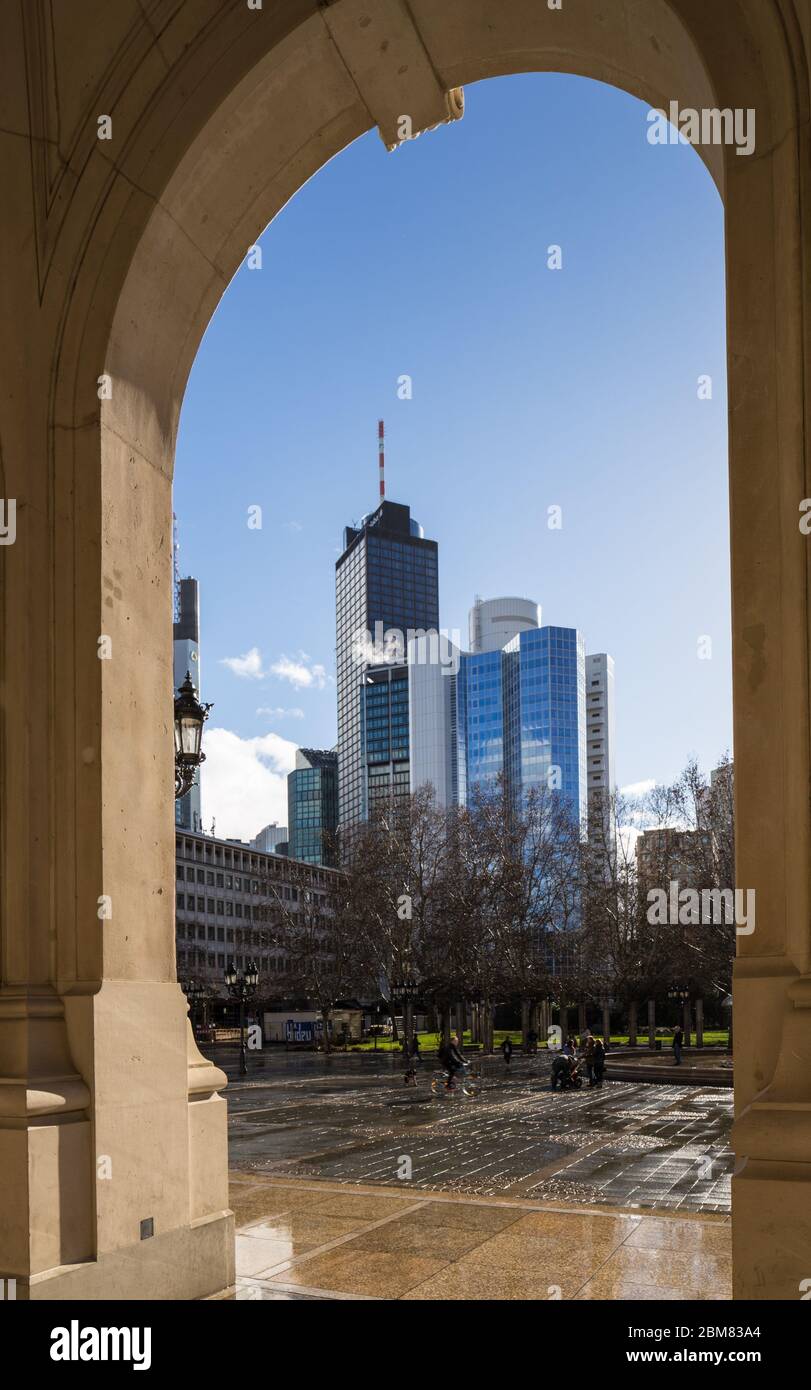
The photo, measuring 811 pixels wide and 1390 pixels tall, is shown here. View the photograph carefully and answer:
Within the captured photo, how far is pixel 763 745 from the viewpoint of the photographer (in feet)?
14.1

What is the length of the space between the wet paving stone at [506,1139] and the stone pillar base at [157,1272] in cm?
525

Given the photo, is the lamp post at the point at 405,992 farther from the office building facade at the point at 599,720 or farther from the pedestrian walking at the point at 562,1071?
the office building facade at the point at 599,720

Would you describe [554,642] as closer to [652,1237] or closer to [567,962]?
[567,962]

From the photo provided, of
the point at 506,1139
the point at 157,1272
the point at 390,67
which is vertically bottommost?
the point at 506,1139

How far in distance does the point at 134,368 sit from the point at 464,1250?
20.2ft

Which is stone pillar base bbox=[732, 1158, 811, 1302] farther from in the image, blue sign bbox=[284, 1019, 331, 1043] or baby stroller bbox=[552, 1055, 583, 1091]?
blue sign bbox=[284, 1019, 331, 1043]

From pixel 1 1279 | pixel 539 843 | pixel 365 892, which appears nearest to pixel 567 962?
pixel 539 843

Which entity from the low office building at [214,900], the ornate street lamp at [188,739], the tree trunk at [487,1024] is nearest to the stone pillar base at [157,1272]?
the ornate street lamp at [188,739]

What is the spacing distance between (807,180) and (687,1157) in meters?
15.8

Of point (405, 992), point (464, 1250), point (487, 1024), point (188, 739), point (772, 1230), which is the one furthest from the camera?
point (487, 1024)

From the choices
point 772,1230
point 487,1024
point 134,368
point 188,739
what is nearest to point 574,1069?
point 188,739

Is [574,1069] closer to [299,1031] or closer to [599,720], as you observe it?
[299,1031]

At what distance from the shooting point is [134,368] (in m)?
6.72

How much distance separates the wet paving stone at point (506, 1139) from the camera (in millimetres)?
13688
